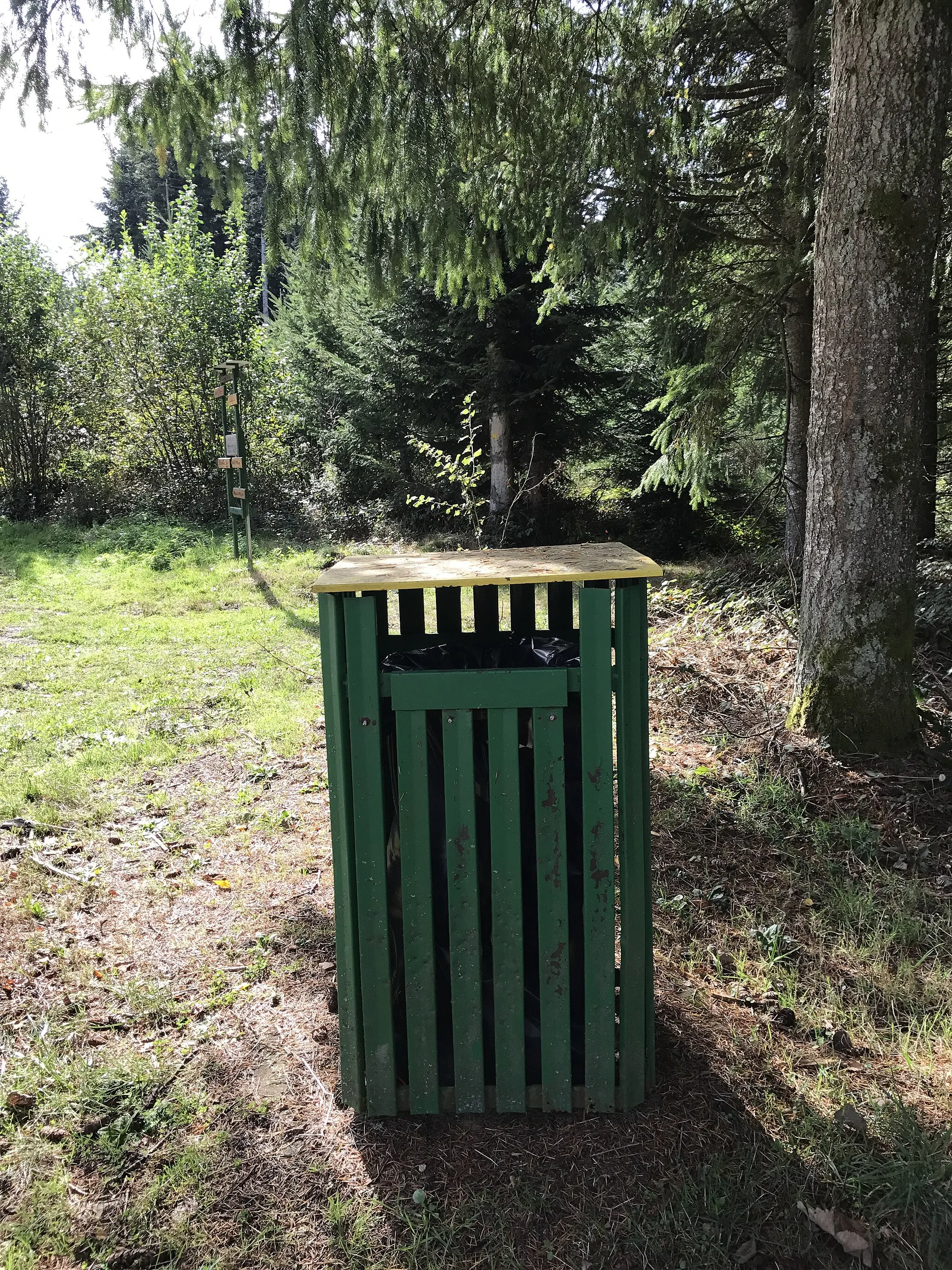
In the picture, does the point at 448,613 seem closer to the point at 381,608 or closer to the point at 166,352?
the point at 381,608

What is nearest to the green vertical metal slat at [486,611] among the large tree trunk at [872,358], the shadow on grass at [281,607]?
the large tree trunk at [872,358]

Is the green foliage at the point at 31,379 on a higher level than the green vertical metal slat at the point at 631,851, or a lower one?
higher

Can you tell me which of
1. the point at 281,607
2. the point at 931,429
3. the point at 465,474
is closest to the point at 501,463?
the point at 465,474

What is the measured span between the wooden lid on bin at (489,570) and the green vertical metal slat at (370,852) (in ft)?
0.26

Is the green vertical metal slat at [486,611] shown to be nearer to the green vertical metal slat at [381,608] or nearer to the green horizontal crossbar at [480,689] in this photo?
the green vertical metal slat at [381,608]

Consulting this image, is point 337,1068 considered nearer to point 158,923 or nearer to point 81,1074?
point 81,1074

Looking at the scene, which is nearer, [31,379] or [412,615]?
[412,615]

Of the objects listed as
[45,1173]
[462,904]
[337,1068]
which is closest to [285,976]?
[337,1068]

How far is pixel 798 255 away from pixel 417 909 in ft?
16.1

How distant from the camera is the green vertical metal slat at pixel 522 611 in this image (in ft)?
7.57

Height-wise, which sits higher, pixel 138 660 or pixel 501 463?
pixel 501 463

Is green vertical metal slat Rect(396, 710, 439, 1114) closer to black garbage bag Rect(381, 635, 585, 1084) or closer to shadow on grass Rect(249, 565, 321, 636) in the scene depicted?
black garbage bag Rect(381, 635, 585, 1084)

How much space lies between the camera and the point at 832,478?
354 centimetres

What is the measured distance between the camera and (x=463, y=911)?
5.94 ft
